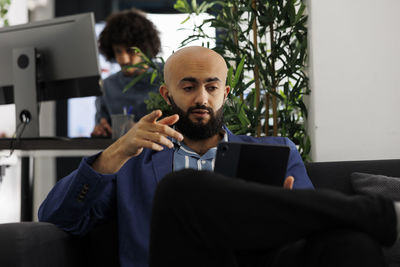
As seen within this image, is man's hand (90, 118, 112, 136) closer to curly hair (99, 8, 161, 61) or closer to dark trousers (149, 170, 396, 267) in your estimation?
curly hair (99, 8, 161, 61)

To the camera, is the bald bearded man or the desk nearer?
the bald bearded man

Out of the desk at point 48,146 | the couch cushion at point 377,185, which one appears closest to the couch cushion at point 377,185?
the couch cushion at point 377,185

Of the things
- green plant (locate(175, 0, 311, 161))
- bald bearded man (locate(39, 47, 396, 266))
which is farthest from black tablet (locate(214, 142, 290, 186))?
green plant (locate(175, 0, 311, 161))

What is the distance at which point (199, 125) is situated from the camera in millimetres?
1521

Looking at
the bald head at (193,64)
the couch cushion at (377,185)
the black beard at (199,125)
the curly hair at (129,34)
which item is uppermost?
the curly hair at (129,34)

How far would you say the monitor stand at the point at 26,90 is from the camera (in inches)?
90.0

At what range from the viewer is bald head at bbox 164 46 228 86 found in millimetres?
1550

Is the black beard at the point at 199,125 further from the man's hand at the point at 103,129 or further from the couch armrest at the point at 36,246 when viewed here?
the man's hand at the point at 103,129

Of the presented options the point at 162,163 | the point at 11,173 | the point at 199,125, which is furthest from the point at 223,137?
the point at 11,173

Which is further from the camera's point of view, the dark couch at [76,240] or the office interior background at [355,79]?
the office interior background at [355,79]

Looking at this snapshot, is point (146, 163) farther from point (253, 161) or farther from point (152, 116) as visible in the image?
point (253, 161)

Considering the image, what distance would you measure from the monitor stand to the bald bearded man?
3.12 ft

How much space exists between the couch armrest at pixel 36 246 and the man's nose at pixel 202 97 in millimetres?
586

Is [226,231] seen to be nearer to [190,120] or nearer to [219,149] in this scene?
[219,149]
